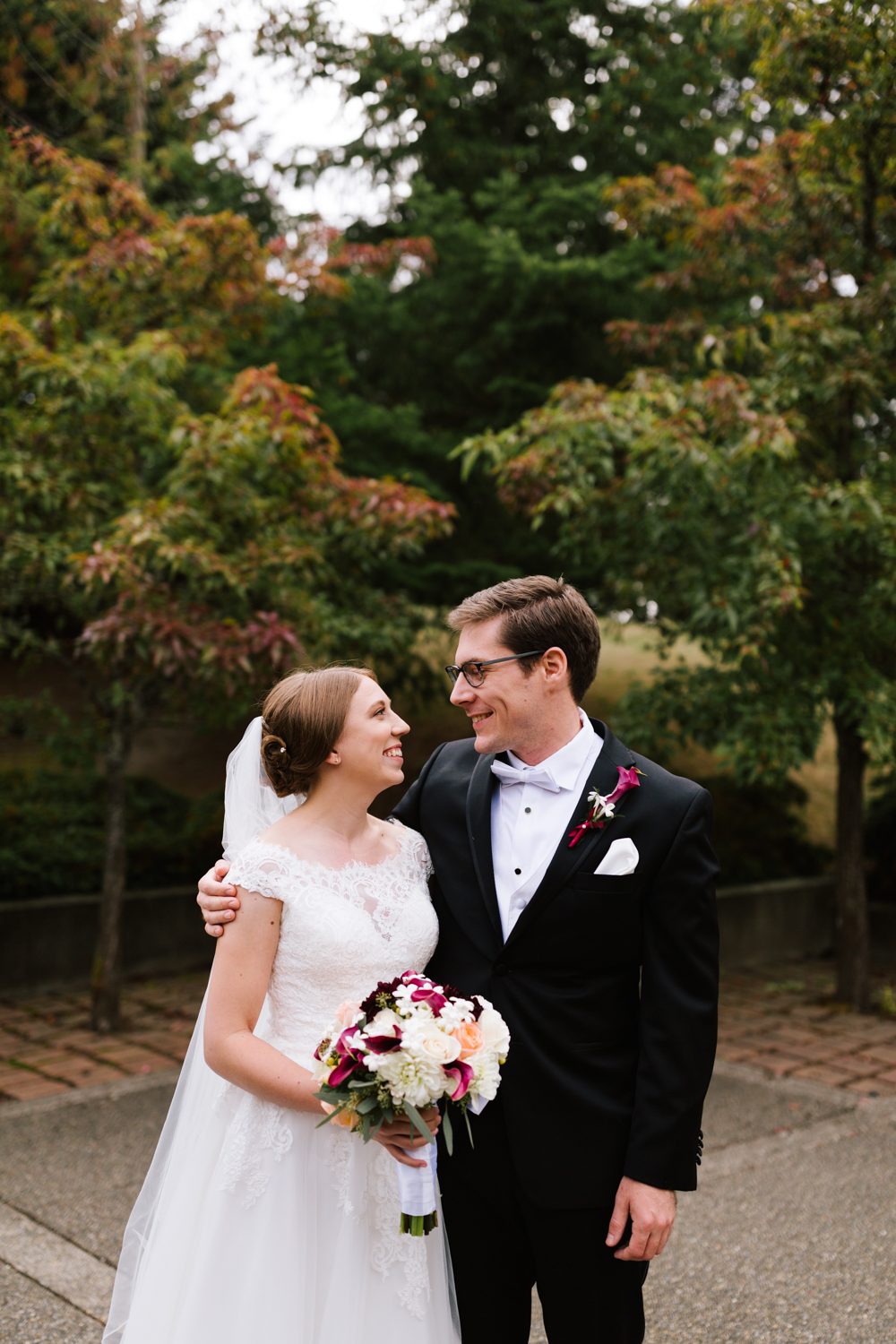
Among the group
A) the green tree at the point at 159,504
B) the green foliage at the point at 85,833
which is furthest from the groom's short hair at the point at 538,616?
the green foliage at the point at 85,833

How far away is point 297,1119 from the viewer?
246 cm

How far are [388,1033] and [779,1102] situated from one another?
4.46 metres

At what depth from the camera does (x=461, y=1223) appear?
2.51m

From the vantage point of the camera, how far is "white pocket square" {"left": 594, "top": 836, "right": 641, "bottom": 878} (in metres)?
2.37

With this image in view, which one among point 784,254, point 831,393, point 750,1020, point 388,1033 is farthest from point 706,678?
point 388,1033

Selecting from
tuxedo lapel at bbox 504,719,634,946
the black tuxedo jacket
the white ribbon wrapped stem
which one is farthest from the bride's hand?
tuxedo lapel at bbox 504,719,634,946

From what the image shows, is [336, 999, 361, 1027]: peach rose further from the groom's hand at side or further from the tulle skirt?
the groom's hand at side

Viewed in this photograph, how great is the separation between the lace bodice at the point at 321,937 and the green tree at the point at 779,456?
3.71 m

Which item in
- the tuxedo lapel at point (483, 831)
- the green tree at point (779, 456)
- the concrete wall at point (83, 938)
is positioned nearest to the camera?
the tuxedo lapel at point (483, 831)

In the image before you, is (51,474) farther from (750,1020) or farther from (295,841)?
(750,1020)

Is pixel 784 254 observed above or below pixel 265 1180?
above

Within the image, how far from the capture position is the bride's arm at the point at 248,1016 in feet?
7.57

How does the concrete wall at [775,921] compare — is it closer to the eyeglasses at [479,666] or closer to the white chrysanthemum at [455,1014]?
the eyeglasses at [479,666]

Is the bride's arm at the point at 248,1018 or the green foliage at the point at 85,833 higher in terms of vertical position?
the bride's arm at the point at 248,1018
